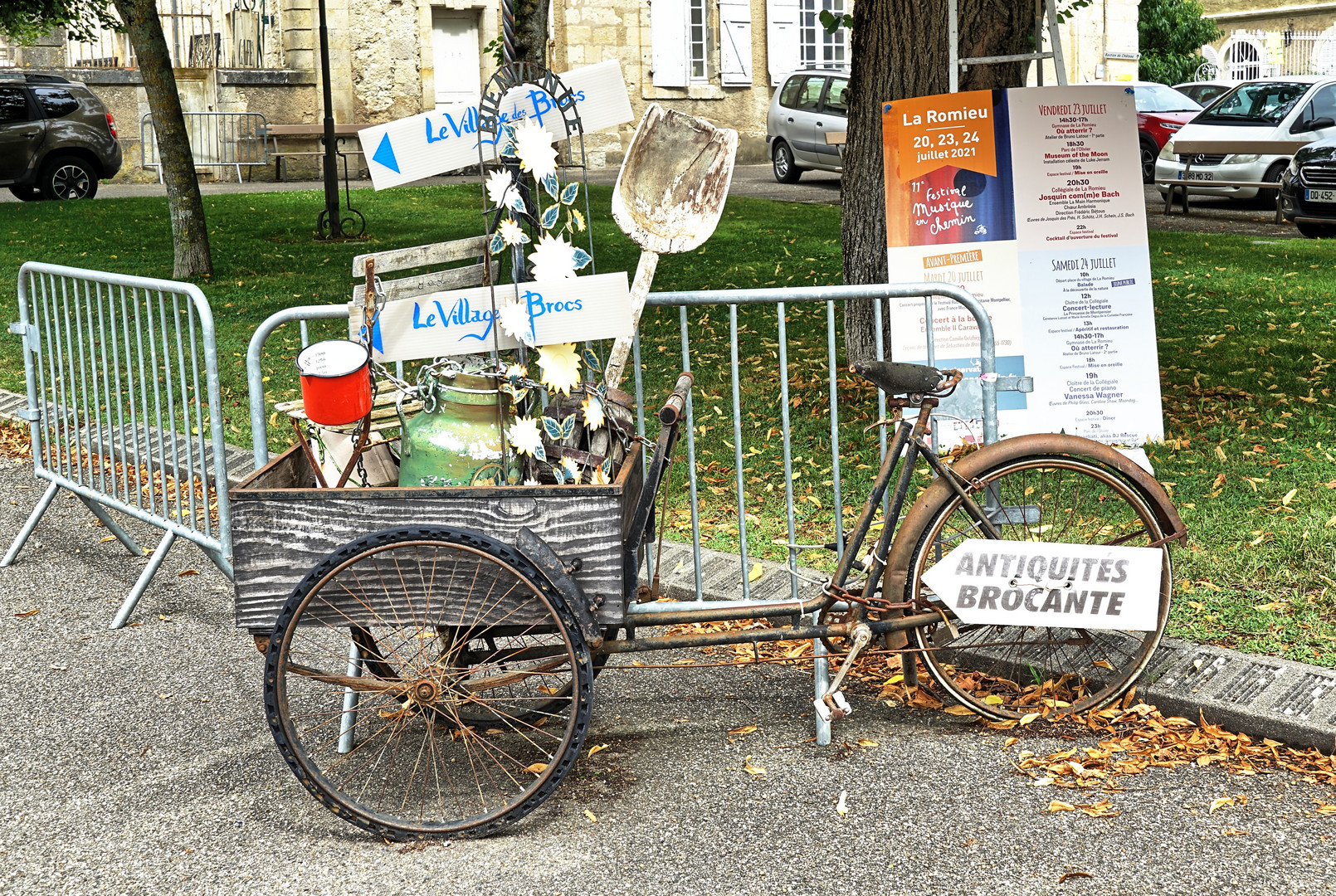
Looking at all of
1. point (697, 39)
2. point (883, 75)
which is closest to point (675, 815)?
point (883, 75)

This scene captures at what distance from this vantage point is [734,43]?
26734 millimetres

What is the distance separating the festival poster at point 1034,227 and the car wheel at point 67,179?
16.6 m

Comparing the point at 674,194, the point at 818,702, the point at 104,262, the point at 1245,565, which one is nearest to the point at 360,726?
the point at 818,702

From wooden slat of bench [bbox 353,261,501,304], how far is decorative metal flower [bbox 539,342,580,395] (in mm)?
237

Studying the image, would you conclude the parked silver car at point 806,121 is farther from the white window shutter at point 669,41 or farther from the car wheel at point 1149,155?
the white window shutter at point 669,41

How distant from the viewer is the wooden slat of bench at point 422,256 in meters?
3.50

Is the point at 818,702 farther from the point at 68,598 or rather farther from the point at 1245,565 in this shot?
the point at 68,598

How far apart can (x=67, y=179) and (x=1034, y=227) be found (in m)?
17.5

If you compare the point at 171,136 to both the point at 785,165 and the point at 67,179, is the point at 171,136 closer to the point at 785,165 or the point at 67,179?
the point at 67,179

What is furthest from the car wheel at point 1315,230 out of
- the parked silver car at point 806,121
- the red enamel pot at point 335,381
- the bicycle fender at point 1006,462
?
the red enamel pot at point 335,381

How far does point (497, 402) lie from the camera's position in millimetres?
3639

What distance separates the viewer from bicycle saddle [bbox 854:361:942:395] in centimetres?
374

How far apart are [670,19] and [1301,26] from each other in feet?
78.7

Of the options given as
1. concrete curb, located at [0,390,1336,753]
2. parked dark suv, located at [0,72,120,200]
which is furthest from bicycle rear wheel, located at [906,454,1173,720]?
parked dark suv, located at [0,72,120,200]
